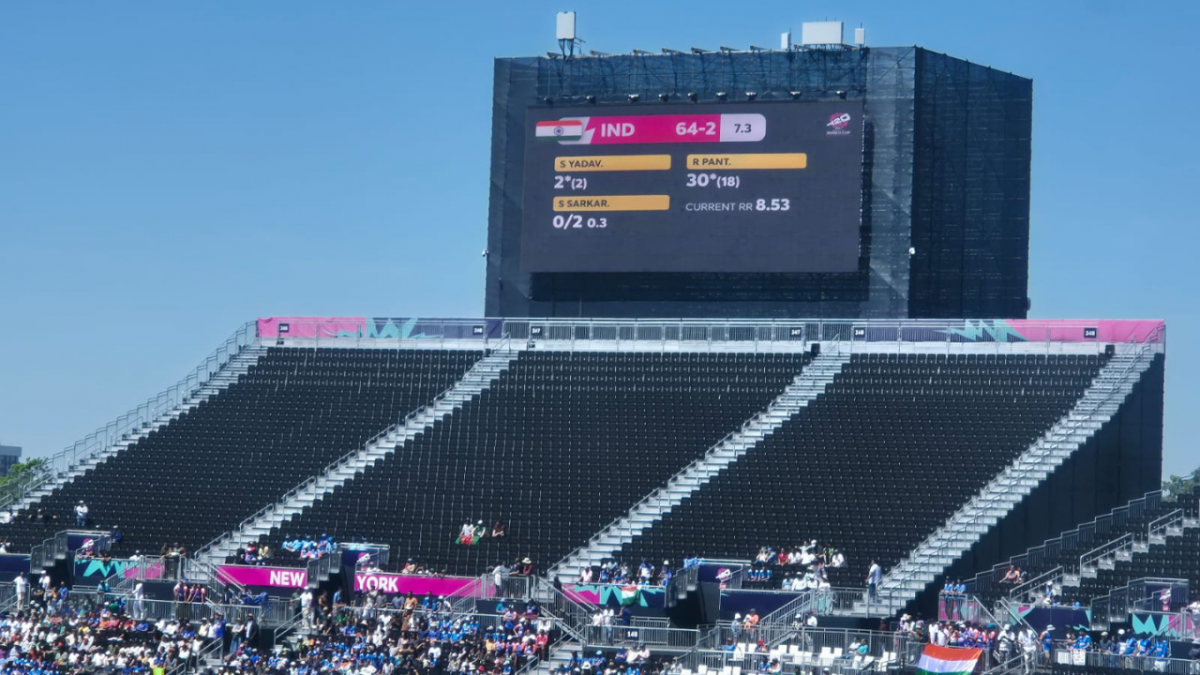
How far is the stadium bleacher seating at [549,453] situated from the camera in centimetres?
4703

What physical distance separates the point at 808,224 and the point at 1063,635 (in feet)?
52.0

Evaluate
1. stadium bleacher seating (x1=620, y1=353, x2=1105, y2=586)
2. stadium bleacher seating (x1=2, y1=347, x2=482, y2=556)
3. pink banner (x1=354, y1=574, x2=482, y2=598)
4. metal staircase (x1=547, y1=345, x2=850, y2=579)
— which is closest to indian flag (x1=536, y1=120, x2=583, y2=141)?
stadium bleacher seating (x1=2, y1=347, x2=482, y2=556)

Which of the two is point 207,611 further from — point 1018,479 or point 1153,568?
point 1153,568

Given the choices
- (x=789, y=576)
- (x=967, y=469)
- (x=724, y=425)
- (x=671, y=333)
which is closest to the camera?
(x=789, y=576)

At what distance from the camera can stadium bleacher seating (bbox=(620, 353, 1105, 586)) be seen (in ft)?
147

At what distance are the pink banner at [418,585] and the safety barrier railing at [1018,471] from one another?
9246 millimetres

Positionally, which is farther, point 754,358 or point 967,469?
point 754,358

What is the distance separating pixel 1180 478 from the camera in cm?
11144

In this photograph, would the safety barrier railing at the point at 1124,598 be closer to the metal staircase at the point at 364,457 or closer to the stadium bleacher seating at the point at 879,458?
the stadium bleacher seating at the point at 879,458

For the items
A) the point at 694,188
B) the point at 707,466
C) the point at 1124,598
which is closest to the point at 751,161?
the point at 694,188

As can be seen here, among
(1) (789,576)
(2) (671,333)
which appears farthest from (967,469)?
(2) (671,333)

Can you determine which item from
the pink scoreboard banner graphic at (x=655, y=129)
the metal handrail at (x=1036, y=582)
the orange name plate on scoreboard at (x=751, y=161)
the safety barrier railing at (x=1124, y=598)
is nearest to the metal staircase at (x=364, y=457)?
the pink scoreboard banner graphic at (x=655, y=129)

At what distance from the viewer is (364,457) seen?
5109cm

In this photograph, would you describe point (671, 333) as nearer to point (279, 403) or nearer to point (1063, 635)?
point (279, 403)
